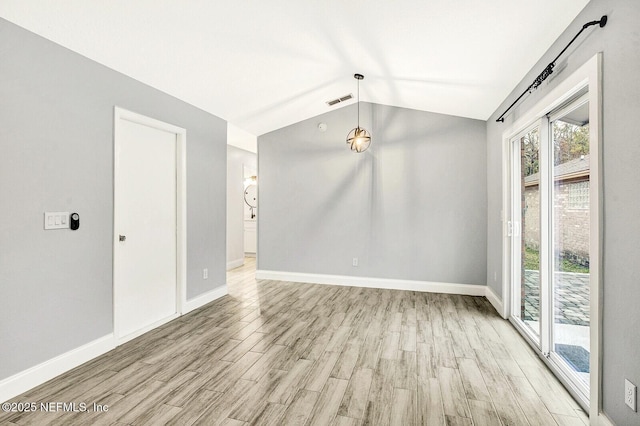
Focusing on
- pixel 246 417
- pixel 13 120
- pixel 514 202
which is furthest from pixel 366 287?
pixel 13 120

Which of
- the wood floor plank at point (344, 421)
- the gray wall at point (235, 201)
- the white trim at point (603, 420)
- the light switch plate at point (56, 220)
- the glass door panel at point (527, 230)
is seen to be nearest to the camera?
the white trim at point (603, 420)

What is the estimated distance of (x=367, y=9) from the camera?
8.16 ft

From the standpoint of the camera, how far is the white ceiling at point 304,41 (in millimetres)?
2268

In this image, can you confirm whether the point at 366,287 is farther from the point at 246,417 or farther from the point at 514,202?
the point at 246,417

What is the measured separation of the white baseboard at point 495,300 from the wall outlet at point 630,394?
7.30 feet

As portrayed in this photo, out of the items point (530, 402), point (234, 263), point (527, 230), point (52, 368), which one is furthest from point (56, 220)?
point (234, 263)

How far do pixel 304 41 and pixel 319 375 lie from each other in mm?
2942

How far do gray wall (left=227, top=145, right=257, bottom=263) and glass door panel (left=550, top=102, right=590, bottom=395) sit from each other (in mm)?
5589

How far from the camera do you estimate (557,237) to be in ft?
8.55

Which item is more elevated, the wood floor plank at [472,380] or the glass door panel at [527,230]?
the glass door panel at [527,230]

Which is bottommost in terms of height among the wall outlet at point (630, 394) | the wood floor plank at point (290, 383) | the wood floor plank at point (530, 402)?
the wood floor plank at point (290, 383)

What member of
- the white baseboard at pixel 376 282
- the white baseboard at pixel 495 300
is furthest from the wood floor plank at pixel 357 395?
the white baseboard at pixel 376 282

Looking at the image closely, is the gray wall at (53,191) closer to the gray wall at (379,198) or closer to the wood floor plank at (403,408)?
the wood floor plank at (403,408)

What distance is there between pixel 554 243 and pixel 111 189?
12.8ft
